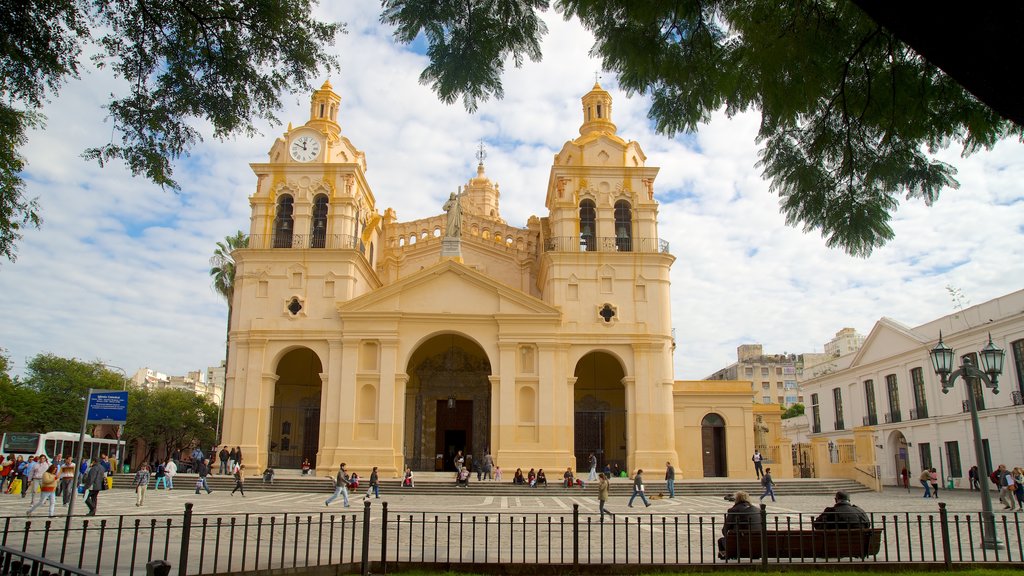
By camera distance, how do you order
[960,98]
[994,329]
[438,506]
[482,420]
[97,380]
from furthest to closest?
[97,380]
[482,420]
[994,329]
[438,506]
[960,98]

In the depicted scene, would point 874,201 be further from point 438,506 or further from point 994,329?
point 994,329

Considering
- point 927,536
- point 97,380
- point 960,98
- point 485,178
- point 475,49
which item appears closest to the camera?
point 960,98

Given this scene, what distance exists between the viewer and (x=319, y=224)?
107ft

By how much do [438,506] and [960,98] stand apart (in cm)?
1759

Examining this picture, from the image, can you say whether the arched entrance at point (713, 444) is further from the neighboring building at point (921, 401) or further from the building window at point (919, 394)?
the building window at point (919, 394)

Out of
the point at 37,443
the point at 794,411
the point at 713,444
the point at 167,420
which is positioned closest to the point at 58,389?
the point at 167,420

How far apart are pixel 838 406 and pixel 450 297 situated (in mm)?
25163

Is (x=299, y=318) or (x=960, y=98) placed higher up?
(x=299, y=318)

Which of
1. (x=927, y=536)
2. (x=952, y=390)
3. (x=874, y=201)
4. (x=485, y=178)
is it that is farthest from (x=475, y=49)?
(x=485, y=178)

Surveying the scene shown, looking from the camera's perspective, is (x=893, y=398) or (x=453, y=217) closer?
(x=453, y=217)

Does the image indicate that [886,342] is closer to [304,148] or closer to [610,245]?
[610,245]

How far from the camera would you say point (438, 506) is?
20406 mm

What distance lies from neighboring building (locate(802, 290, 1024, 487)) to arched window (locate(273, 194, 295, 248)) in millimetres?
24836

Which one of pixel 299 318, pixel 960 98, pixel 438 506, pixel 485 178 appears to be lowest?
pixel 438 506
